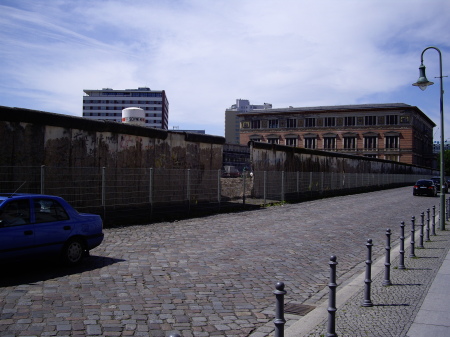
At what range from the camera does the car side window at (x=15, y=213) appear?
24.4 ft

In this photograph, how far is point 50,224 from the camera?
26.6ft

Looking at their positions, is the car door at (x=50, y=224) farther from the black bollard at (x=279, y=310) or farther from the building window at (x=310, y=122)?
the building window at (x=310, y=122)

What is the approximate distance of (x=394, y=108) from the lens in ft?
307

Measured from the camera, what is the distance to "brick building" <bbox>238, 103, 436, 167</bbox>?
9338cm

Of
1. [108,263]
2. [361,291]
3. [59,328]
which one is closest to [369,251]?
[361,291]

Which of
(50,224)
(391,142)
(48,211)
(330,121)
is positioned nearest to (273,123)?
(330,121)

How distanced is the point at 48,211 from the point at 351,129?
314ft

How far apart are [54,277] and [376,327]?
17.1ft

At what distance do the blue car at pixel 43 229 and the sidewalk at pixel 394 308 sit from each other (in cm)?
466

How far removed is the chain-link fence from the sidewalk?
9257 millimetres

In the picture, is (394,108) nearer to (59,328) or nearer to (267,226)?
(267,226)

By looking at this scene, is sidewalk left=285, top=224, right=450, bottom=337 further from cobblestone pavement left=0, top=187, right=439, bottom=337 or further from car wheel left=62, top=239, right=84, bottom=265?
car wheel left=62, top=239, right=84, bottom=265

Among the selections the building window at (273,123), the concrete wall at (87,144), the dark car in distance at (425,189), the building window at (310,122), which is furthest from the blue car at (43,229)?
the building window at (273,123)

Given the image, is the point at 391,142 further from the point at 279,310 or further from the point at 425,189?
the point at 279,310
